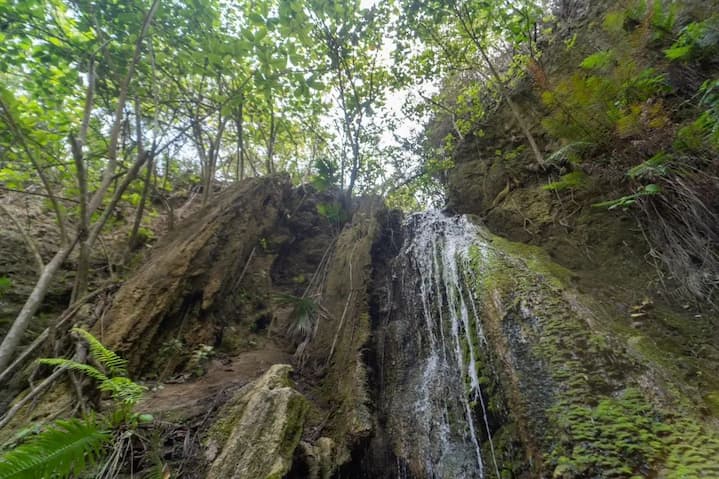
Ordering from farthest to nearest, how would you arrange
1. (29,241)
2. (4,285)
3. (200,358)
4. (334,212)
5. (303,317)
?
1. (334,212)
2. (303,317)
3. (200,358)
4. (4,285)
5. (29,241)

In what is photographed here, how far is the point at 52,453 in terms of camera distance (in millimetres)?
1720

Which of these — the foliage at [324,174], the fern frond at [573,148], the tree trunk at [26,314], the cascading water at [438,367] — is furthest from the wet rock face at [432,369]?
the tree trunk at [26,314]

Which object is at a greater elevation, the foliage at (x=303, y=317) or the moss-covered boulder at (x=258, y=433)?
the foliage at (x=303, y=317)

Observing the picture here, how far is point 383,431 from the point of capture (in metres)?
3.83

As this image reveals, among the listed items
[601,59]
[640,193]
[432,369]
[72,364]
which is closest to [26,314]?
[72,364]

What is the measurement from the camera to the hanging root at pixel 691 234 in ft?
9.93

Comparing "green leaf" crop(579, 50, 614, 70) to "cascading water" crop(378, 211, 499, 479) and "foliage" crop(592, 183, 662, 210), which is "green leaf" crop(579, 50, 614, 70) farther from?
"cascading water" crop(378, 211, 499, 479)

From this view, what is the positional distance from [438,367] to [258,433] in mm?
2521

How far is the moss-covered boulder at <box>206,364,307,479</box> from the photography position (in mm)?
2453

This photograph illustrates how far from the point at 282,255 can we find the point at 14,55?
574 centimetres

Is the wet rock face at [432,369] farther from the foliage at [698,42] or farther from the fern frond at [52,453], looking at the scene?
the foliage at [698,42]

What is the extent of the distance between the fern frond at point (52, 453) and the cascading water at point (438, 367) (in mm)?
3043

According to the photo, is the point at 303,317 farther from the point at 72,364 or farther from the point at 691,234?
the point at 691,234

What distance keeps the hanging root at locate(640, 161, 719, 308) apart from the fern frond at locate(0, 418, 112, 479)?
208 inches
